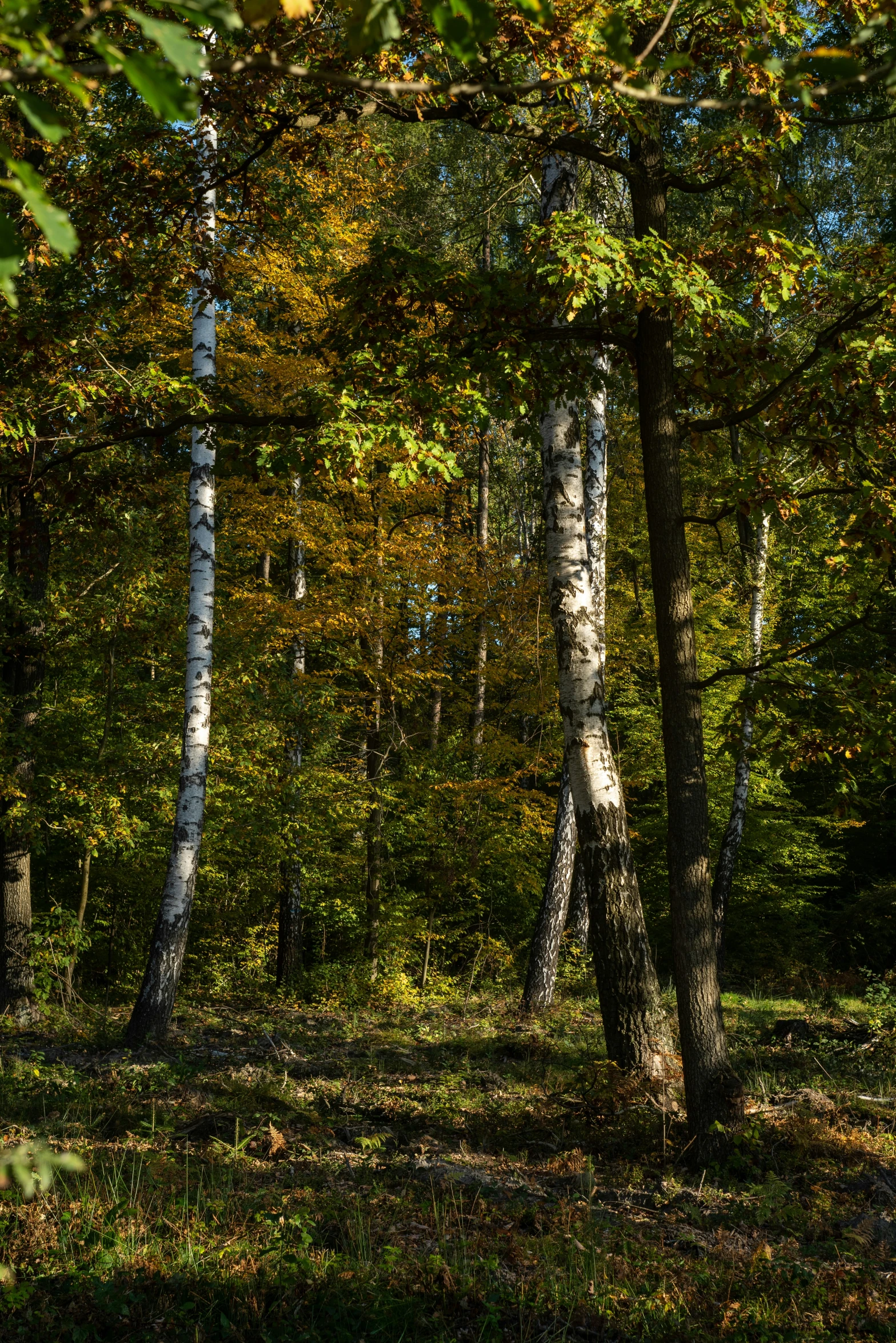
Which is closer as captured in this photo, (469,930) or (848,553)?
(848,553)

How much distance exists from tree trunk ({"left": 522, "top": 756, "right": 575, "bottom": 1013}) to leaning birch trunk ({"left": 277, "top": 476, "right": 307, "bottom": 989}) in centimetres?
359

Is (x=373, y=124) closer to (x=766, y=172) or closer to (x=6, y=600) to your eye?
(x=6, y=600)

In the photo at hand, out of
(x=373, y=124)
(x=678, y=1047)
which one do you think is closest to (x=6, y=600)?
(x=678, y=1047)

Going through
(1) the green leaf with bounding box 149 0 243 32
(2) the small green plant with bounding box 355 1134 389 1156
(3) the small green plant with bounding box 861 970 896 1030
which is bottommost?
(2) the small green plant with bounding box 355 1134 389 1156

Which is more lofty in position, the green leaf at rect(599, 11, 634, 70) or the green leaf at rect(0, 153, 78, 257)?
the green leaf at rect(599, 11, 634, 70)

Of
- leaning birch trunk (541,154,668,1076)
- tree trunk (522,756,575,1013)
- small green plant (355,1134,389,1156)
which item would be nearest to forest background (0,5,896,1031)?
leaning birch trunk (541,154,668,1076)

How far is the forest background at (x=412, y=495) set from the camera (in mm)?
4793

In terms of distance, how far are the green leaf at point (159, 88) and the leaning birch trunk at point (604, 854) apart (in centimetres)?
492

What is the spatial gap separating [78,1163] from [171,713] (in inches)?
393

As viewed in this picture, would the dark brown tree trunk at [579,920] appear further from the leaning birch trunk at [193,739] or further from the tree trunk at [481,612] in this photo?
the leaning birch trunk at [193,739]

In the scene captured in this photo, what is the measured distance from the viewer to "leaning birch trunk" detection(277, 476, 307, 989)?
1252 cm

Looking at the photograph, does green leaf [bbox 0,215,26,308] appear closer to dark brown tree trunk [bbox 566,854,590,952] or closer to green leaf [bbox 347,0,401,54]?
green leaf [bbox 347,0,401,54]

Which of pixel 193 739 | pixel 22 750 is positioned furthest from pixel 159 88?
pixel 22 750

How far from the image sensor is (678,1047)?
6.09 meters
